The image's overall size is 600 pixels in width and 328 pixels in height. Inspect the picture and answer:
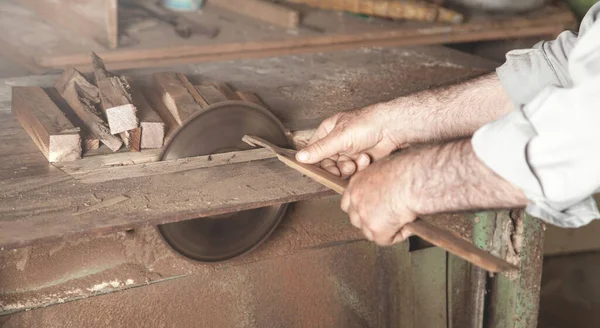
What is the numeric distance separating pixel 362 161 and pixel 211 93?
18.6 inches

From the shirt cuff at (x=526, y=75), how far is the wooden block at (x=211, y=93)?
76cm

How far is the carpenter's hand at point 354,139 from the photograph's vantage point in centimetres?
178

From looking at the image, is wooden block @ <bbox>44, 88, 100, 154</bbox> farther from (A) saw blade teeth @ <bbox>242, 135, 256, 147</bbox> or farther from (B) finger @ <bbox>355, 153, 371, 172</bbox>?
(B) finger @ <bbox>355, 153, 371, 172</bbox>

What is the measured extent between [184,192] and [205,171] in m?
0.13

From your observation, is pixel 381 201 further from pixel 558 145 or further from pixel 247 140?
pixel 247 140

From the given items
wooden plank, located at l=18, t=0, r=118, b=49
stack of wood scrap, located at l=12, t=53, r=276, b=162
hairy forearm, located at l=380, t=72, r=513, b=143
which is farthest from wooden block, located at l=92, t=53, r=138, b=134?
wooden plank, located at l=18, t=0, r=118, b=49

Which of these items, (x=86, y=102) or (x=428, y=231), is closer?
(x=428, y=231)

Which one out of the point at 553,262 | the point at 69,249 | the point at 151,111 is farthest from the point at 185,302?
the point at 553,262

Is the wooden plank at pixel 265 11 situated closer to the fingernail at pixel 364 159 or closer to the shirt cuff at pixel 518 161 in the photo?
the fingernail at pixel 364 159

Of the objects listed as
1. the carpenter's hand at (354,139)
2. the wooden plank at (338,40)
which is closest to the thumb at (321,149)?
the carpenter's hand at (354,139)

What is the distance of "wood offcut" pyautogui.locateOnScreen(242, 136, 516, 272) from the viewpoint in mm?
1187

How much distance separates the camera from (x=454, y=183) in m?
1.40

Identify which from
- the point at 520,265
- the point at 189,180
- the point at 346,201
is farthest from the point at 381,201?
the point at 520,265

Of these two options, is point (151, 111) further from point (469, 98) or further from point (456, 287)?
point (456, 287)
